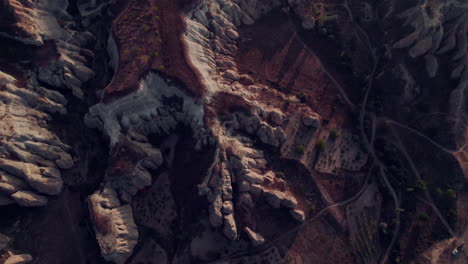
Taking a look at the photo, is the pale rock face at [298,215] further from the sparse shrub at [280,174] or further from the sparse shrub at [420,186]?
the sparse shrub at [420,186]

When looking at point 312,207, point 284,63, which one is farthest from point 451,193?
point 284,63

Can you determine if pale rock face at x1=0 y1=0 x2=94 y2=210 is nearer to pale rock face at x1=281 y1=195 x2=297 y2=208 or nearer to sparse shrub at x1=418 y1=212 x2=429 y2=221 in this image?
pale rock face at x1=281 y1=195 x2=297 y2=208

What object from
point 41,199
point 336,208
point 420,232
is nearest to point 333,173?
point 336,208

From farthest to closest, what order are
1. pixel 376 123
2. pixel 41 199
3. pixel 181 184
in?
pixel 376 123 < pixel 181 184 < pixel 41 199

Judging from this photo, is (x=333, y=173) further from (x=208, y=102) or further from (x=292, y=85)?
(x=208, y=102)

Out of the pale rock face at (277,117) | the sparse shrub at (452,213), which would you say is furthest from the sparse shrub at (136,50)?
the sparse shrub at (452,213)

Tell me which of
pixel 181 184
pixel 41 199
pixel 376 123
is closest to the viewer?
pixel 41 199

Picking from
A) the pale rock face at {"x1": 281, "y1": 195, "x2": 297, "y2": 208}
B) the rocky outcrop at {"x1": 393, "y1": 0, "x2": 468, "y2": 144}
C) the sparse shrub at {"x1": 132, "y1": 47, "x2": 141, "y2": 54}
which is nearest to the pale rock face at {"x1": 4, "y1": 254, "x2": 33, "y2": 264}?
the sparse shrub at {"x1": 132, "y1": 47, "x2": 141, "y2": 54}
